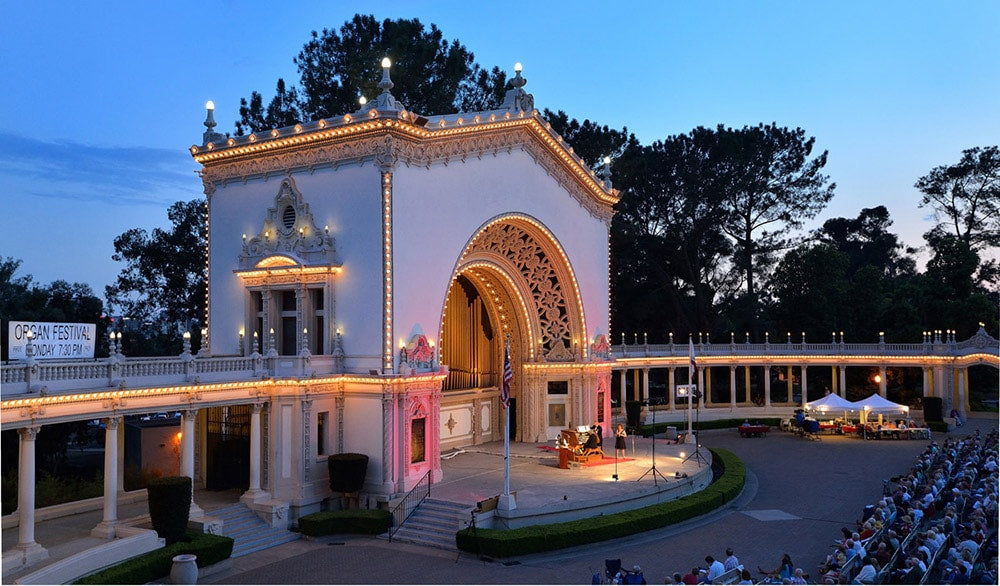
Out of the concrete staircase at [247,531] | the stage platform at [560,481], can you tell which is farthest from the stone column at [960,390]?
the concrete staircase at [247,531]

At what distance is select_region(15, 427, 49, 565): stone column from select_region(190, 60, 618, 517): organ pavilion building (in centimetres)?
665

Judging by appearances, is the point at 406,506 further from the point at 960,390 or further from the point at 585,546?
the point at 960,390

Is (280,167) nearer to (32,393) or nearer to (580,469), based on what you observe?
(32,393)

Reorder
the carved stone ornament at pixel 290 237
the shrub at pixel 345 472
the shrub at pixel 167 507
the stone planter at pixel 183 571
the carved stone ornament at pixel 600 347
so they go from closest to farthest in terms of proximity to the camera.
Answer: the stone planter at pixel 183 571
the shrub at pixel 167 507
the shrub at pixel 345 472
the carved stone ornament at pixel 290 237
the carved stone ornament at pixel 600 347

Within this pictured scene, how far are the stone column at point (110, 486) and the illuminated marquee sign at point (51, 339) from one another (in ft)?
6.30

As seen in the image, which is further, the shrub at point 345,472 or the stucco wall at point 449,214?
the stucco wall at point 449,214

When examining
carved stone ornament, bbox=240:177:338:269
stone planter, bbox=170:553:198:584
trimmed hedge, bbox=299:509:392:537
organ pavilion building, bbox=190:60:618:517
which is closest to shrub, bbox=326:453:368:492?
organ pavilion building, bbox=190:60:618:517

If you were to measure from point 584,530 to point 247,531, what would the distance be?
31.4 feet

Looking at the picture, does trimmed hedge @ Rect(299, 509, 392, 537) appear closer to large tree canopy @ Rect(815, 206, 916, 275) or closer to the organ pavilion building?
the organ pavilion building

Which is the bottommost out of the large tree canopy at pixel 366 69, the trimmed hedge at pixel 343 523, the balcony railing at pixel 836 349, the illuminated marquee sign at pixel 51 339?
the trimmed hedge at pixel 343 523

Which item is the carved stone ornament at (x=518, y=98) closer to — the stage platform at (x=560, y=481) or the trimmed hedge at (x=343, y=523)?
the stage platform at (x=560, y=481)

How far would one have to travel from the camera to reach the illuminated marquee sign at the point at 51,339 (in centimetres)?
1780

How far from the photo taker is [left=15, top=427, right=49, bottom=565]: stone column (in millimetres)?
17719

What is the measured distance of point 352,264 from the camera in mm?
26453
